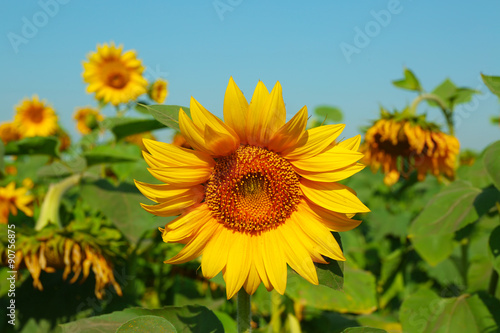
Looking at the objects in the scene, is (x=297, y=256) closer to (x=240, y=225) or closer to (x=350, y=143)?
(x=240, y=225)

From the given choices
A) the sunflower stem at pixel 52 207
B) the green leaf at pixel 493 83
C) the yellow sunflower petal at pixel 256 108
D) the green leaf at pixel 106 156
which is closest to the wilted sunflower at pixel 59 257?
the sunflower stem at pixel 52 207

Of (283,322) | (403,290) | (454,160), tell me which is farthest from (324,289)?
(454,160)

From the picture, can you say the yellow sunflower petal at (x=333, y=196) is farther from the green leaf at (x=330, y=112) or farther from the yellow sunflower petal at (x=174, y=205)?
the green leaf at (x=330, y=112)

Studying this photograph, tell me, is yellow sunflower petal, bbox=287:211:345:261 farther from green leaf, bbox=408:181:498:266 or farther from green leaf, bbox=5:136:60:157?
green leaf, bbox=5:136:60:157

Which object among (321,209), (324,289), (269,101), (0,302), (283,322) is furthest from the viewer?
(283,322)

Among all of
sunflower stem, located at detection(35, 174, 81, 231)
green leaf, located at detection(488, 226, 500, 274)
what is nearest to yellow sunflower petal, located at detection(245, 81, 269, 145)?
green leaf, located at detection(488, 226, 500, 274)

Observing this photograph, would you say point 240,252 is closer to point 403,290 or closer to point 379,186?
point 403,290

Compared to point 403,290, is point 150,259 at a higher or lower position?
higher
